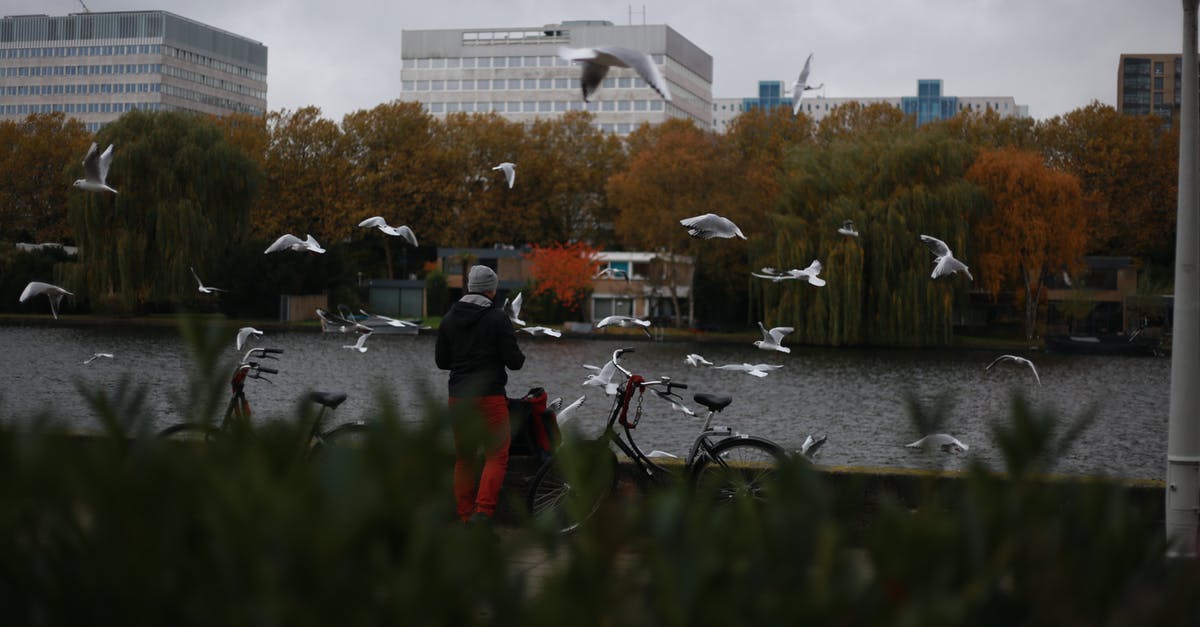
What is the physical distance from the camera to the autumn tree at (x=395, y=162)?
79.7 metres

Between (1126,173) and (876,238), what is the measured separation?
3273 centimetres

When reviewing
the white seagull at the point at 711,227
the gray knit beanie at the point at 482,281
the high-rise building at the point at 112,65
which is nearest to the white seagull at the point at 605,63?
the gray knit beanie at the point at 482,281

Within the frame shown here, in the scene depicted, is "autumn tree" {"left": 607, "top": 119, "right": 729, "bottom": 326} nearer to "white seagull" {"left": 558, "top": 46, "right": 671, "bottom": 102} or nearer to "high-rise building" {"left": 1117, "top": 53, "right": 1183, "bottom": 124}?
"white seagull" {"left": 558, "top": 46, "right": 671, "bottom": 102}

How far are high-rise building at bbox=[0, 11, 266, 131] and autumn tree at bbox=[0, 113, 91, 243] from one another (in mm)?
71499

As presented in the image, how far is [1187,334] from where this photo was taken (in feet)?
27.7

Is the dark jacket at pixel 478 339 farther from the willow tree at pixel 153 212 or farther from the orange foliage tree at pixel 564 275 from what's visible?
the orange foliage tree at pixel 564 275

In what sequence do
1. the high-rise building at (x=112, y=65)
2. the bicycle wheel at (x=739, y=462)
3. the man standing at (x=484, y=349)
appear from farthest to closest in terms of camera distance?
the high-rise building at (x=112, y=65), the bicycle wheel at (x=739, y=462), the man standing at (x=484, y=349)

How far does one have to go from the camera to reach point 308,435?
8.71ft

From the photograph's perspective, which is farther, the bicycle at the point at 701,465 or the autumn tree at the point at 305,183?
the autumn tree at the point at 305,183

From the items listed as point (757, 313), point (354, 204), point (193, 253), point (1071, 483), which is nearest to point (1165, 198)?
point (757, 313)

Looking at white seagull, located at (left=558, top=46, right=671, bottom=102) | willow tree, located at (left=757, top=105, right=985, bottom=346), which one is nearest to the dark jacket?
white seagull, located at (left=558, top=46, right=671, bottom=102)

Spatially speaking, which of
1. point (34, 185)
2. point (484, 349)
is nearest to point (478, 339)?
point (484, 349)

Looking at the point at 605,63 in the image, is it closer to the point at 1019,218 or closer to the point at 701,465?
the point at 701,465

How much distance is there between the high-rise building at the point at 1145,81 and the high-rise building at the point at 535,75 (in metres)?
45.5
